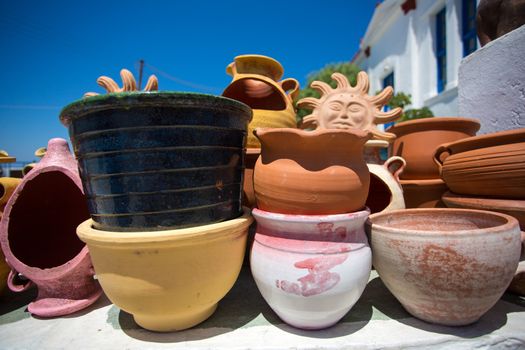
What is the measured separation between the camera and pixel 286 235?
3.94 ft

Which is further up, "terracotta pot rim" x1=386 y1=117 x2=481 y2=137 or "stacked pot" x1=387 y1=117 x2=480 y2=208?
"terracotta pot rim" x1=386 y1=117 x2=481 y2=137

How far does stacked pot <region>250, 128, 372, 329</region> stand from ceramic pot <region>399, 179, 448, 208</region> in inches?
40.2

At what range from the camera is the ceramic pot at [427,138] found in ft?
6.78

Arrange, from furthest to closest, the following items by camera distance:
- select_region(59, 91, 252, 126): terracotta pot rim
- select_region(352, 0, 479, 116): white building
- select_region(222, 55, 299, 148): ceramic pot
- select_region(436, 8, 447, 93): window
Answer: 1. select_region(436, 8, 447, 93): window
2. select_region(352, 0, 479, 116): white building
3. select_region(222, 55, 299, 148): ceramic pot
4. select_region(59, 91, 252, 126): terracotta pot rim

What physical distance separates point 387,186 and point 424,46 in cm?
801

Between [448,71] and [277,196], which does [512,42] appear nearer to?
[277,196]

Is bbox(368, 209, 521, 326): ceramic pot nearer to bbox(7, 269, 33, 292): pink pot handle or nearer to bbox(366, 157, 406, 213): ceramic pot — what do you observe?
bbox(366, 157, 406, 213): ceramic pot

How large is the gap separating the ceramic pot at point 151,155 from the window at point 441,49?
818cm

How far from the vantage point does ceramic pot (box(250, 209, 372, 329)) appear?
114 cm

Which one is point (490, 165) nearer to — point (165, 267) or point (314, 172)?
point (314, 172)

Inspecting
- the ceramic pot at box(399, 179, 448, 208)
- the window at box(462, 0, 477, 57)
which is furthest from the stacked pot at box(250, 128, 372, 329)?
the window at box(462, 0, 477, 57)

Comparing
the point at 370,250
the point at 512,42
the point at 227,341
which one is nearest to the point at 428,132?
the point at 512,42

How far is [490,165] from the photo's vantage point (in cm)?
150

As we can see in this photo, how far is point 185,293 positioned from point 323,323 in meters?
0.58
